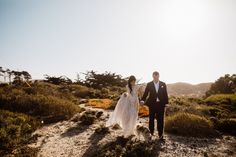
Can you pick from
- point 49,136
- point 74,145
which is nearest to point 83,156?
point 74,145

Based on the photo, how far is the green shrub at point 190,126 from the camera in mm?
9195

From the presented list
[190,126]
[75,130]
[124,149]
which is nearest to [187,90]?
[190,126]

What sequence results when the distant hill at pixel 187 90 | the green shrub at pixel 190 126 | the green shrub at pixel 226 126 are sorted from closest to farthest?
the green shrub at pixel 190 126, the green shrub at pixel 226 126, the distant hill at pixel 187 90

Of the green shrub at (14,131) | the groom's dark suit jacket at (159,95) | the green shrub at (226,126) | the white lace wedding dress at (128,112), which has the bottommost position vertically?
the green shrub at (226,126)

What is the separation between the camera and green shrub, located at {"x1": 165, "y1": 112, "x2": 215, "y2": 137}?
30.2 feet

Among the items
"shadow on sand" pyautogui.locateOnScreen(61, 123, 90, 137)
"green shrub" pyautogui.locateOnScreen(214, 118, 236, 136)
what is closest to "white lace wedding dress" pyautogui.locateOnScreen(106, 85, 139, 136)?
"shadow on sand" pyautogui.locateOnScreen(61, 123, 90, 137)

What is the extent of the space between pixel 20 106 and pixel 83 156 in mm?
6398

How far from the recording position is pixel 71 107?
41.8ft

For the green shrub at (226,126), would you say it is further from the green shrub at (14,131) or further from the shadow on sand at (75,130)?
the green shrub at (14,131)

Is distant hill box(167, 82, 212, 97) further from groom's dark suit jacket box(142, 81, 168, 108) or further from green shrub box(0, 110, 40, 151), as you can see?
green shrub box(0, 110, 40, 151)

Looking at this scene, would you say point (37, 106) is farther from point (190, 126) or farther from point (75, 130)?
point (190, 126)

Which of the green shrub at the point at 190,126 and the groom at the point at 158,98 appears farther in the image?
the green shrub at the point at 190,126

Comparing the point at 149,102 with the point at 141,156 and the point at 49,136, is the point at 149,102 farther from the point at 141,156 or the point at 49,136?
the point at 49,136

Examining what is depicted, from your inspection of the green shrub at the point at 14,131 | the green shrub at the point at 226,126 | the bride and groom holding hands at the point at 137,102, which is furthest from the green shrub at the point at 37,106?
the green shrub at the point at 226,126
